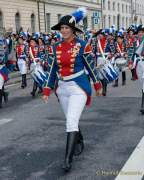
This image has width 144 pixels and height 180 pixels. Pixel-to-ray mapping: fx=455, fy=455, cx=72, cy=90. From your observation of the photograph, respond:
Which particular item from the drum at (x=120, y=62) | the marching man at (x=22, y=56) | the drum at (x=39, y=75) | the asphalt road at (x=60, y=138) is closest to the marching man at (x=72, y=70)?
the asphalt road at (x=60, y=138)

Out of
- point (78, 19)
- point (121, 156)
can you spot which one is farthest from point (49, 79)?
point (121, 156)

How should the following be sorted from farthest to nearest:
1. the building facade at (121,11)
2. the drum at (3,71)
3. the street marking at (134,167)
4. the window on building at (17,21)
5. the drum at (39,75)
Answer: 1. the building facade at (121,11)
2. the window on building at (17,21)
3. the drum at (39,75)
4. the drum at (3,71)
5. the street marking at (134,167)

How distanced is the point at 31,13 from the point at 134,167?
1354 inches

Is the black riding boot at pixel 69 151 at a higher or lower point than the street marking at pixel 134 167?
higher

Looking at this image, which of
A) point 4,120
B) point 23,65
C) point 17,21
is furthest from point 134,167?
point 17,21

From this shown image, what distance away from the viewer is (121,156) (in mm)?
5797

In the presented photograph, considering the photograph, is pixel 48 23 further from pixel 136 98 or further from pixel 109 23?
pixel 136 98

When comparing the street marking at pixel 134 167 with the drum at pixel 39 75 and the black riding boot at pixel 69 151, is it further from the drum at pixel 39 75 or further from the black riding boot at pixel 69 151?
the drum at pixel 39 75

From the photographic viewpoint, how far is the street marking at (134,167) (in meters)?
5.03

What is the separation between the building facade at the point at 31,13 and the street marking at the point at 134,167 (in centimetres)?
2570

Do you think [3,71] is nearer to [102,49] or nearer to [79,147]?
[102,49]

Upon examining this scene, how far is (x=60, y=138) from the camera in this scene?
22.6 ft

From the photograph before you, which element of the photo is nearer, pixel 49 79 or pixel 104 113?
pixel 49 79

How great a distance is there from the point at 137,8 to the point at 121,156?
292 feet
